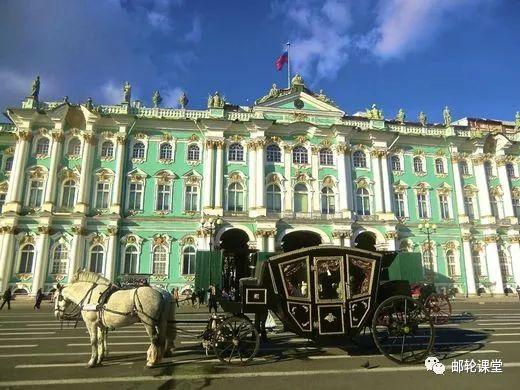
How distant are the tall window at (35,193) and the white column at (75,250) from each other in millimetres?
3926

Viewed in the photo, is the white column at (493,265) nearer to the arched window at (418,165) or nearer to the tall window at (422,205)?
the tall window at (422,205)

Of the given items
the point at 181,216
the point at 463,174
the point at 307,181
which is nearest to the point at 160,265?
the point at 181,216

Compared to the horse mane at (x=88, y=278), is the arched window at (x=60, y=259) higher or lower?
higher

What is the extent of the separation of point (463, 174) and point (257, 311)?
3330 centimetres

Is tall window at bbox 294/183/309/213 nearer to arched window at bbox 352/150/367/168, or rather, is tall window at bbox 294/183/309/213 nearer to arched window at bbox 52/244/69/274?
arched window at bbox 352/150/367/168

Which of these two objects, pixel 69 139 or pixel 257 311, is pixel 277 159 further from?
pixel 257 311

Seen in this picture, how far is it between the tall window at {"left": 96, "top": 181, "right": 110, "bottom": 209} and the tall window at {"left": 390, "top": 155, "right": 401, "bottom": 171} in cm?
2440

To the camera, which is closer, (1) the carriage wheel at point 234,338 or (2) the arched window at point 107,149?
(1) the carriage wheel at point 234,338

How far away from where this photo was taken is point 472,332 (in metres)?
12.3

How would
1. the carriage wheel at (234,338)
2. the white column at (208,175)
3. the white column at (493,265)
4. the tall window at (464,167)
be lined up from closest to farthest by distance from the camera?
the carriage wheel at (234,338) → the white column at (208,175) → the white column at (493,265) → the tall window at (464,167)

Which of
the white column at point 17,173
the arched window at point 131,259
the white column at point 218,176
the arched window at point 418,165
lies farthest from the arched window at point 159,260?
the arched window at point 418,165

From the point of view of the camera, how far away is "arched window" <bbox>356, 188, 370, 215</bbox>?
3209cm

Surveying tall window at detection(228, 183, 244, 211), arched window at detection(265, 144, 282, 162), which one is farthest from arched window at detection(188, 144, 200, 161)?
arched window at detection(265, 144, 282, 162)

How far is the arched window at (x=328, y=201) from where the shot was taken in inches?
1239
